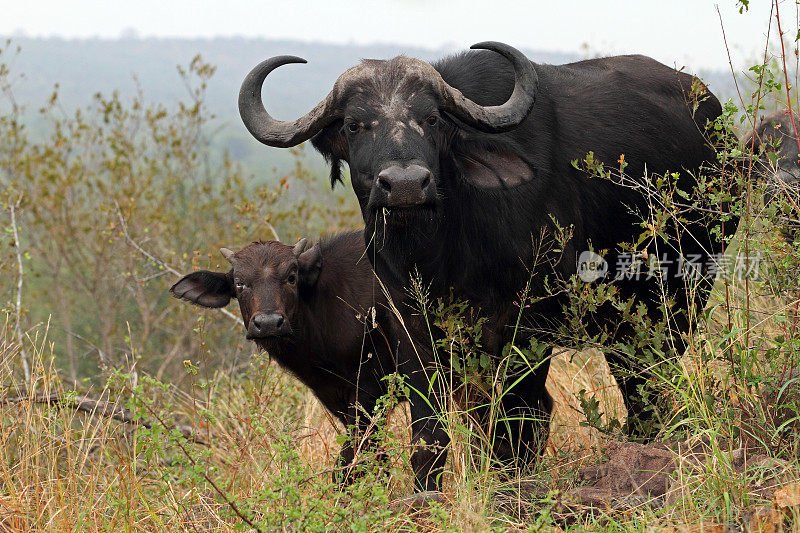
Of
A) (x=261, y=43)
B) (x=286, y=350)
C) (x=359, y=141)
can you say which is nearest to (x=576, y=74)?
(x=359, y=141)

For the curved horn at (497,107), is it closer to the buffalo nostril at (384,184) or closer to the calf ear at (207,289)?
the buffalo nostril at (384,184)

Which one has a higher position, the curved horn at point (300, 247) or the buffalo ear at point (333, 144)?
the buffalo ear at point (333, 144)

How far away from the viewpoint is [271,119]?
4.46 m

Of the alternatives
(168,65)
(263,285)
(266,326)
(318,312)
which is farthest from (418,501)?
(168,65)

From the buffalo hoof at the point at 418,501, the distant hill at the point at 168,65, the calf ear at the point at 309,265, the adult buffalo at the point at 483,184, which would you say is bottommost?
the distant hill at the point at 168,65

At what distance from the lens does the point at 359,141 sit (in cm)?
400

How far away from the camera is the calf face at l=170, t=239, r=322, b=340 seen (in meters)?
5.08

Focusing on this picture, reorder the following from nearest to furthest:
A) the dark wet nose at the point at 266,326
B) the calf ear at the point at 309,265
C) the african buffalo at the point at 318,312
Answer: the dark wet nose at the point at 266,326 → the african buffalo at the point at 318,312 → the calf ear at the point at 309,265

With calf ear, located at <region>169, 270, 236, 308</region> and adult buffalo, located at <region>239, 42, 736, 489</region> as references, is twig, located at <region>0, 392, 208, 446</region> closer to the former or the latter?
calf ear, located at <region>169, 270, 236, 308</region>

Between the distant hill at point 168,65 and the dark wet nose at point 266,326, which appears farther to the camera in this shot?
the distant hill at point 168,65

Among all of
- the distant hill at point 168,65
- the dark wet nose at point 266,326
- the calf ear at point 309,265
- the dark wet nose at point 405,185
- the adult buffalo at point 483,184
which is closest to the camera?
the dark wet nose at point 405,185

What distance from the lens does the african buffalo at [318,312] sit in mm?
5410

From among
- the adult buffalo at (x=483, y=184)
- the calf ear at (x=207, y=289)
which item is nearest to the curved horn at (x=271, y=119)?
the adult buffalo at (x=483, y=184)

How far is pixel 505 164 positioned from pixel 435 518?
179 cm
